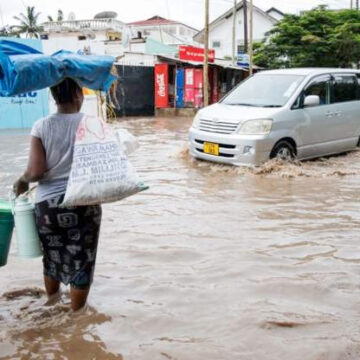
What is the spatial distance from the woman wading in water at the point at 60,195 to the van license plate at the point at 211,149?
17.4 ft

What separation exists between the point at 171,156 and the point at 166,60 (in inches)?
549

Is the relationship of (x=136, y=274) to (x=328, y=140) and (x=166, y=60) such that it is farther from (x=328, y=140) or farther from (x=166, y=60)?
(x=166, y=60)

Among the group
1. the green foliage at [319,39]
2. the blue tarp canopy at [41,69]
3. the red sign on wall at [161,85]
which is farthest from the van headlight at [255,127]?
the green foliage at [319,39]

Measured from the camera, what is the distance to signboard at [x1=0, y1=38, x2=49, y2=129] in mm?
14880

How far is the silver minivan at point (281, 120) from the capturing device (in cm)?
819

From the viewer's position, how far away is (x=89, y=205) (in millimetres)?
3184

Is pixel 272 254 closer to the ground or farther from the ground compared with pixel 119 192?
closer to the ground

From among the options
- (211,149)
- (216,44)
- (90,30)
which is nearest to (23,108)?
(211,149)

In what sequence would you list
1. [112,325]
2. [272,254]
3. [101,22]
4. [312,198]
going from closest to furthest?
[112,325] → [272,254] → [312,198] → [101,22]

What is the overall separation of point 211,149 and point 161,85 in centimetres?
1434

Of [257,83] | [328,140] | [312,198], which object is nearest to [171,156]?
[257,83]

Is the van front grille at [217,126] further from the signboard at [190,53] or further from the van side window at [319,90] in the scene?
the signboard at [190,53]

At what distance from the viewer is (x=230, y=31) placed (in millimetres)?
42188

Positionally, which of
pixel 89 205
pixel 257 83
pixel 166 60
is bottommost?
pixel 89 205
